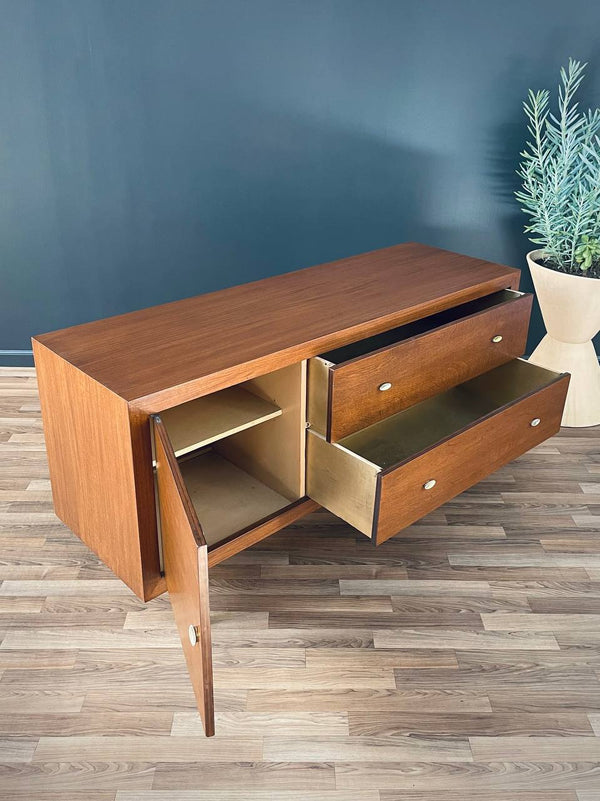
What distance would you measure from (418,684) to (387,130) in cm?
160

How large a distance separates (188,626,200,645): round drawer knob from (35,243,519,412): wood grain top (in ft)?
1.15

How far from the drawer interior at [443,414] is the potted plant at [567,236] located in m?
0.35

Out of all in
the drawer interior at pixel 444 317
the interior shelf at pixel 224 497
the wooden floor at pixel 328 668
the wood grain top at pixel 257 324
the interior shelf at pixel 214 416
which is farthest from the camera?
the drawer interior at pixel 444 317

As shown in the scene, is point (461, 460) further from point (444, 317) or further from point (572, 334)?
point (572, 334)

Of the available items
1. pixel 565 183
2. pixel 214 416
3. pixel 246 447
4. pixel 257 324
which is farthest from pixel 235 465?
pixel 565 183

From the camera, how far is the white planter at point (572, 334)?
6.55ft

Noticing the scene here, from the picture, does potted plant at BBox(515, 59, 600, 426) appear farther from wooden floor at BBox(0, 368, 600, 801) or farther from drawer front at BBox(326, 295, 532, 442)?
wooden floor at BBox(0, 368, 600, 801)

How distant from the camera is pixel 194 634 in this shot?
102 centimetres

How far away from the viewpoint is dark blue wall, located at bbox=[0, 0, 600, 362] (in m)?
2.06

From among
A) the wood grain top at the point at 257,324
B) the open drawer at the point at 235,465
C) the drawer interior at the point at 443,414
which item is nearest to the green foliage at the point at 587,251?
the wood grain top at the point at 257,324

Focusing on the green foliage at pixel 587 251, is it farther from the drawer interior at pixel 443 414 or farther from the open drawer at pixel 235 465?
the open drawer at pixel 235 465

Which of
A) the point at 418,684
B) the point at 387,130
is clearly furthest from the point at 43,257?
the point at 418,684

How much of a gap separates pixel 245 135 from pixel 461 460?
1.26m

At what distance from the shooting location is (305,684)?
1.28 m
